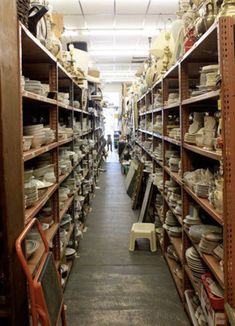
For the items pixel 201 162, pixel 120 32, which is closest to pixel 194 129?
pixel 201 162

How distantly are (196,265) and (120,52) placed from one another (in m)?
9.33

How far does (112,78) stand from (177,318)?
609 inches

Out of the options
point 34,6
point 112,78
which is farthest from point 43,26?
point 112,78

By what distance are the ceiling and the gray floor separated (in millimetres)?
4201

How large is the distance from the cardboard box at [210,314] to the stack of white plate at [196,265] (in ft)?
0.76

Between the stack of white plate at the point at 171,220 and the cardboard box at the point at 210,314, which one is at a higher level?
the stack of white plate at the point at 171,220

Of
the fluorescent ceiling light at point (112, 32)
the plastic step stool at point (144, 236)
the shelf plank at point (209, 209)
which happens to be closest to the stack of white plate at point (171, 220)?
the plastic step stool at point (144, 236)

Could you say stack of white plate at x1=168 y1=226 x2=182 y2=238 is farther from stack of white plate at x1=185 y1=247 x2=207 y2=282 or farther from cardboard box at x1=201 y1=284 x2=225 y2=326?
cardboard box at x1=201 y1=284 x2=225 y2=326

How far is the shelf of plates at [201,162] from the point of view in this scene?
1.69m

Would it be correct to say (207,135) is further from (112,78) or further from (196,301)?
(112,78)

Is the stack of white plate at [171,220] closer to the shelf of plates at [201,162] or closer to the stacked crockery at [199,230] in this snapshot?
the shelf of plates at [201,162]

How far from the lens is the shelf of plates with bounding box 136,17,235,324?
169cm

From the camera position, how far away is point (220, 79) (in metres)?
1.70

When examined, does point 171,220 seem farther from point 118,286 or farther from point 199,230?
point 199,230
